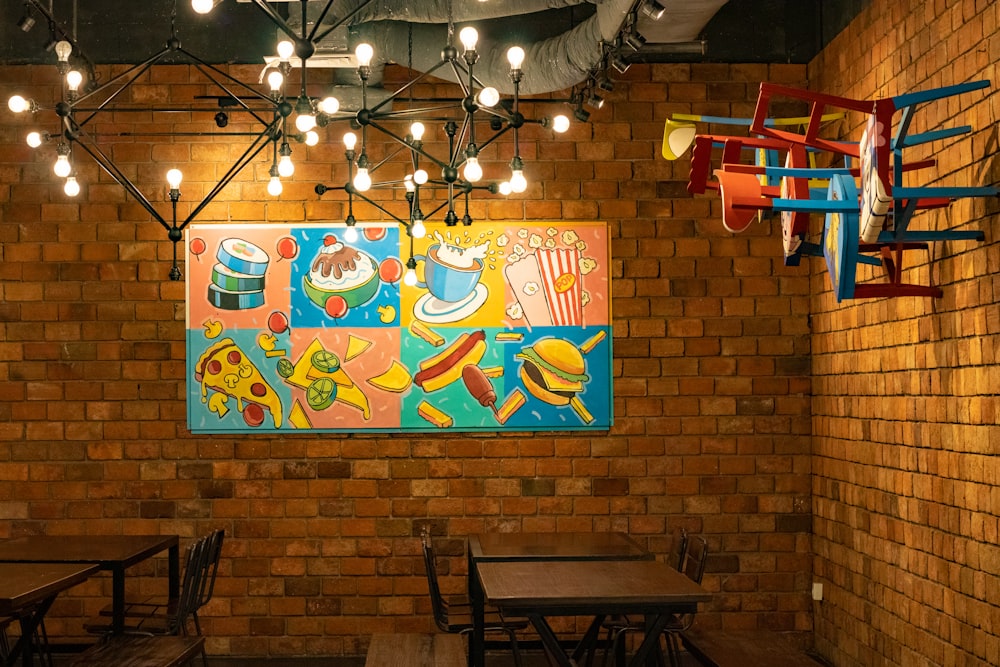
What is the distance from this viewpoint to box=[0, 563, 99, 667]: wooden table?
171 inches

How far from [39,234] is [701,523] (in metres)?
4.51

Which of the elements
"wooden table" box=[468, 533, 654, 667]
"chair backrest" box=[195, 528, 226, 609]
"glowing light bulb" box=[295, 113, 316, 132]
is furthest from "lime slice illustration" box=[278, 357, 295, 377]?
"glowing light bulb" box=[295, 113, 316, 132]

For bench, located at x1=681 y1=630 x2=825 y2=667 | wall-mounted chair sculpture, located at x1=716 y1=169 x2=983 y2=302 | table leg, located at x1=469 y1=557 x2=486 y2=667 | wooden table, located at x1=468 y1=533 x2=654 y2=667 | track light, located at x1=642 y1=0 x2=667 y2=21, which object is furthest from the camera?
wooden table, located at x1=468 y1=533 x2=654 y2=667

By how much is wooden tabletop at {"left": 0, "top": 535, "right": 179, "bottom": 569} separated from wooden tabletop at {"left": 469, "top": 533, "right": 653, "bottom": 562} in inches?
65.6

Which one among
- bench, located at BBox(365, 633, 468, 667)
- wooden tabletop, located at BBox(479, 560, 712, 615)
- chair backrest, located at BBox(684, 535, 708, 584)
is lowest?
bench, located at BBox(365, 633, 468, 667)

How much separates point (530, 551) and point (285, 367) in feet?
7.34

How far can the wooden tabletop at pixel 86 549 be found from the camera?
530 cm

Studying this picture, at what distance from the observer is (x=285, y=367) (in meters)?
6.85

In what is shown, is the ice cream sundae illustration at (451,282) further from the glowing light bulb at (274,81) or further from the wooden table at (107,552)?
the glowing light bulb at (274,81)

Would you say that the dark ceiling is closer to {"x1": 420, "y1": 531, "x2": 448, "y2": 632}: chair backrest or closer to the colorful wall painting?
the colorful wall painting

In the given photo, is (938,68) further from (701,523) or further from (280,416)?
(280,416)

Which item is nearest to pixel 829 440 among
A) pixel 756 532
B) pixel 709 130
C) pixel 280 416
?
pixel 756 532

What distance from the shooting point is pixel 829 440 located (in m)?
6.55

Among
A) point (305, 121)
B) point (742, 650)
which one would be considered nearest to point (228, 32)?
point (305, 121)
